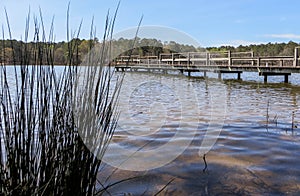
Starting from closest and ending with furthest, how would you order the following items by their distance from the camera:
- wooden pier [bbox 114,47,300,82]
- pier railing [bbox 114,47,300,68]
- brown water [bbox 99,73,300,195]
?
brown water [bbox 99,73,300,195] → wooden pier [bbox 114,47,300,82] → pier railing [bbox 114,47,300,68]

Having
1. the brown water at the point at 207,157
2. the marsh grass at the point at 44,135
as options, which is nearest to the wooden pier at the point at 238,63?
the brown water at the point at 207,157

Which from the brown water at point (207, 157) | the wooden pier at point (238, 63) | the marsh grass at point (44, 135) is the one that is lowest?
the brown water at point (207, 157)

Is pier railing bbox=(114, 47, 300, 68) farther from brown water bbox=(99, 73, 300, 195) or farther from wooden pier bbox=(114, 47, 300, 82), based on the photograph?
brown water bbox=(99, 73, 300, 195)

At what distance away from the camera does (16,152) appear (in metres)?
1.55

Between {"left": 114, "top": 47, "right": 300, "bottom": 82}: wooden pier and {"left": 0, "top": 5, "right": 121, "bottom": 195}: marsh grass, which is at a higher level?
{"left": 114, "top": 47, "right": 300, "bottom": 82}: wooden pier

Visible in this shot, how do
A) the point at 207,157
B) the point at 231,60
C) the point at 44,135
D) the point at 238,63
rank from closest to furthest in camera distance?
the point at 44,135, the point at 207,157, the point at 231,60, the point at 238,63

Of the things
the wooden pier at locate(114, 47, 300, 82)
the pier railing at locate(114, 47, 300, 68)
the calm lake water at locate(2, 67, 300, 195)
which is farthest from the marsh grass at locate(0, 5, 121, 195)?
the pier railing at locate(114, 47, 300, 68)

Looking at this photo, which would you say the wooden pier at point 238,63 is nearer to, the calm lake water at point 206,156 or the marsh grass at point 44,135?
the calm lake water at point 206,156

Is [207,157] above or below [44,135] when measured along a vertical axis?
below

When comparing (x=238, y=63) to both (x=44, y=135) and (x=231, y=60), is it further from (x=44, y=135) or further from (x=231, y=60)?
(x=44, y=135)

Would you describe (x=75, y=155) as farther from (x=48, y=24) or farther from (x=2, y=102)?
(x=48, y=24)

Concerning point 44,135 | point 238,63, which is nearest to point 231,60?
point 238,63

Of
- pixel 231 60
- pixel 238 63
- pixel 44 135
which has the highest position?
pixel 231 60

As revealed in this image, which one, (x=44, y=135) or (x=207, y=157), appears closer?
(x=44, y=135)
